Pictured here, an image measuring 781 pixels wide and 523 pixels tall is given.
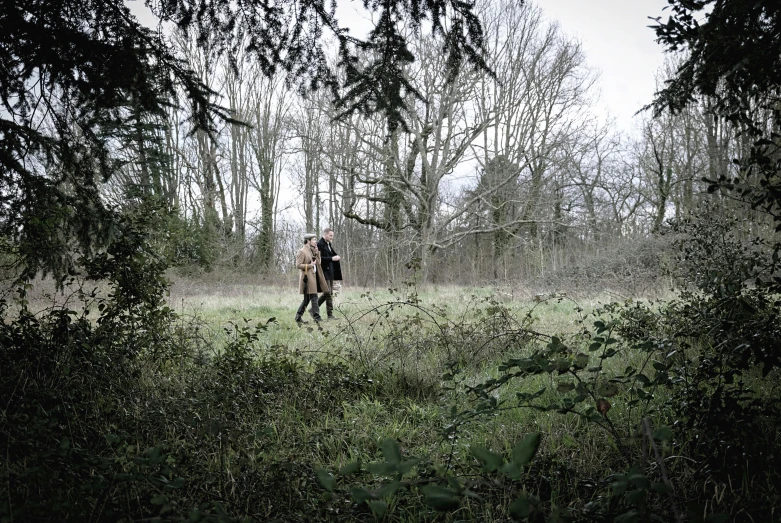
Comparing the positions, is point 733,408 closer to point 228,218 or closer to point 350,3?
point 350,3

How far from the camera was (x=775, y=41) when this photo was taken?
2232mm

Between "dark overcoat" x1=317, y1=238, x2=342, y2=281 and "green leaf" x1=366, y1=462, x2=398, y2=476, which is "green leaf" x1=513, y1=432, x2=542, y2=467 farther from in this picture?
"dark overcoat" x1=317, y1=238, x2=342, y2=281

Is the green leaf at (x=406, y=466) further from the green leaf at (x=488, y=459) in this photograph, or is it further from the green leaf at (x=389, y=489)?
the green leaf at (x=488, y=459)

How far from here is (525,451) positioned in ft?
3.66

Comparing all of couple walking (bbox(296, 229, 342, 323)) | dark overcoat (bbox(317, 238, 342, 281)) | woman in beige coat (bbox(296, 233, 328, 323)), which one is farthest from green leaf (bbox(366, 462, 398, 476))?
dark overcoat (bbox(317, 238, 342, 281))

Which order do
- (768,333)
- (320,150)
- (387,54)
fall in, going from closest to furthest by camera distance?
(768,333) < (387,54) < (320,150)

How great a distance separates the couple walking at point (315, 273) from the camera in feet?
29.3

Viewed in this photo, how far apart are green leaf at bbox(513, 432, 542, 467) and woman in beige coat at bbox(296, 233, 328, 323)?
7.58 meters

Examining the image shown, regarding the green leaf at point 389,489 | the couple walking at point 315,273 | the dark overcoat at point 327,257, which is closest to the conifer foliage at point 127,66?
the green leaf at point 389,489

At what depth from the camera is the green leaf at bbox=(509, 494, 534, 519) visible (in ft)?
3.53

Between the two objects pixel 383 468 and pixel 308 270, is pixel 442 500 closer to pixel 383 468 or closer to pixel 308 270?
pixel 383 468

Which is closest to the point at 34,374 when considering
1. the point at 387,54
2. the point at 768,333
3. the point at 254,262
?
the point at 387,54

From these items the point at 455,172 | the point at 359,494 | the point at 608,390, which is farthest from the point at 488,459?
the point at 455,172

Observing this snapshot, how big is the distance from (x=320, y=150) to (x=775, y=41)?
15945 mm
